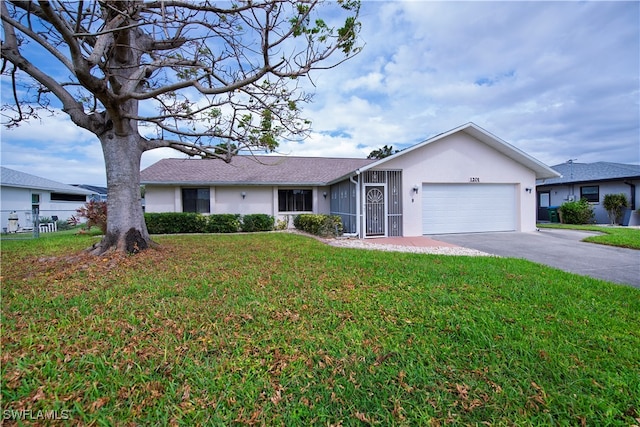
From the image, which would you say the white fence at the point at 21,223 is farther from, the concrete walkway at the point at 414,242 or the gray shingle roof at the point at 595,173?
the gray shingle roof at the point at 595,173

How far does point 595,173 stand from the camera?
1989 cm

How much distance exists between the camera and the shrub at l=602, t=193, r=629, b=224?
54.2 feet

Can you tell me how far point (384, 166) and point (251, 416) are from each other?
36.8 feet

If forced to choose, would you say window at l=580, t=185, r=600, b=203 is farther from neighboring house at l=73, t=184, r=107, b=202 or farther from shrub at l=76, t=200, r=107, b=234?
neighboring house at l=73, t=184, r=107, b=202

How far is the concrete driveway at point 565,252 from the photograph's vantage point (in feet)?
20.4

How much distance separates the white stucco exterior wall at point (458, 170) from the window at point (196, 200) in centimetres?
1034

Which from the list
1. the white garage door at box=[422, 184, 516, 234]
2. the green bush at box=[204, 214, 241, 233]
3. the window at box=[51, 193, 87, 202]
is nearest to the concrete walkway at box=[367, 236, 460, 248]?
the white garage door at box=[422, 184, 516, 234]

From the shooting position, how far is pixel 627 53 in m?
9.16

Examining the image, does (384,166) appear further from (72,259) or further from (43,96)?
(43,96)

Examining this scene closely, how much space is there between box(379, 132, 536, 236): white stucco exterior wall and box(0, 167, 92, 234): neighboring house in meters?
19.5

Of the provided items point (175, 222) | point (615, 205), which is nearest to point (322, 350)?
point (175, 222)

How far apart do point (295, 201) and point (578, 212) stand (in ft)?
57.6

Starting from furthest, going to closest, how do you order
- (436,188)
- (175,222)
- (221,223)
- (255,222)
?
(255,222)
(221,223)
(175,222)
(436,188)

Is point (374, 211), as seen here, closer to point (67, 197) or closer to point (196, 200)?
point (196, 200)
